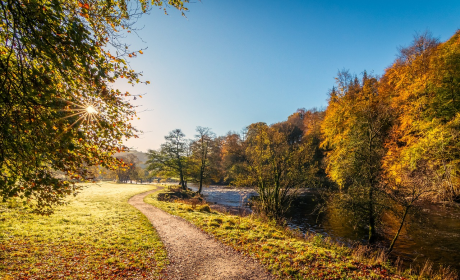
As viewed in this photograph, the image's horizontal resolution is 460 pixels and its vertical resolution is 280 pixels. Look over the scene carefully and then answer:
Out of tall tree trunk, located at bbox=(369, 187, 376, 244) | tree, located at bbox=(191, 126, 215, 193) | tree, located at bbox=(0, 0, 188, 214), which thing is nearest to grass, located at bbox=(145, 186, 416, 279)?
tall tree trunk, located at bbox=(369, 187, 376, 244)

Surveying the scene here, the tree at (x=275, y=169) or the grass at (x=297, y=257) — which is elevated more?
the tree at (x=275, y=169)

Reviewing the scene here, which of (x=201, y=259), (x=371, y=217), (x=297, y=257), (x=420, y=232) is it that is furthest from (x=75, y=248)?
(x=420, y=232)

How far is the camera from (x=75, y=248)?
25.4ft

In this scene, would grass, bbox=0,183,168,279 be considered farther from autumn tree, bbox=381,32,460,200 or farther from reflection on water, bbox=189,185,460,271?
autumn tree, bbox=381,32,460,200

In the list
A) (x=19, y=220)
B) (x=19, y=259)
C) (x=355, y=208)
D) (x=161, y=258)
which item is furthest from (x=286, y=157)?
(x=19, y=220)

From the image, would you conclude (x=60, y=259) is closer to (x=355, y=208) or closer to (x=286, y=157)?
(x=286, y=157)

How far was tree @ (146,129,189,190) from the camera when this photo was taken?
34.1 metres

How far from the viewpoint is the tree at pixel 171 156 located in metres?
34.1

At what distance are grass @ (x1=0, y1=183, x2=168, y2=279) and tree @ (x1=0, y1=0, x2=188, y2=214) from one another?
2.88ft

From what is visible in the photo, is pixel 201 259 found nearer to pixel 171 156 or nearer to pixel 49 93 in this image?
pixel 49 93

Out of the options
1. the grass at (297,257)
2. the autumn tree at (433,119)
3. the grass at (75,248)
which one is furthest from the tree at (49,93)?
the autumn tree at (433,119)

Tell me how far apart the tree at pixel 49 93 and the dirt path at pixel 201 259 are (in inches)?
190

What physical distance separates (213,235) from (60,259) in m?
6.42

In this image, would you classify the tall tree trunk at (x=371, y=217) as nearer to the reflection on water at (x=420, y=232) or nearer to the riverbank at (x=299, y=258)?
the reflection on water at (x=420, y=232)
